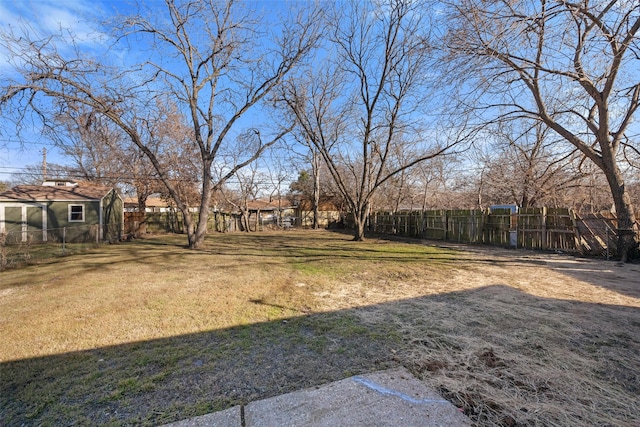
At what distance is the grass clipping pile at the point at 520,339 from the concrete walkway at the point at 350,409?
209 millimetres

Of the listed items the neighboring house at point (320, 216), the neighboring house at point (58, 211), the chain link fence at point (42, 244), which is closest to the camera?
the chain link fence at point (42, 244)

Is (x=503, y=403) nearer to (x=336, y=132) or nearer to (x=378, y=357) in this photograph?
(x=378, y=357)

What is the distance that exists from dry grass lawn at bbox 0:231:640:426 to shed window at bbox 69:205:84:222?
10.7m

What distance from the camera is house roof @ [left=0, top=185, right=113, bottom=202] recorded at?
14047mm

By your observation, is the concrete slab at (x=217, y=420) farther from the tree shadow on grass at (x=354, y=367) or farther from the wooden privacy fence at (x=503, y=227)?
the wooden privacy fence at (x=503, y=227)

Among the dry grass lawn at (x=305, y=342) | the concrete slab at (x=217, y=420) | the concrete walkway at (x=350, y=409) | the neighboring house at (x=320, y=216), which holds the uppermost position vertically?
the neighboring house at (x=320, y=216)

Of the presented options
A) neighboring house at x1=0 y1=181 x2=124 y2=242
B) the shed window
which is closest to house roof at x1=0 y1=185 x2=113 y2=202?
neighboring house at x1=0 y1=181 x2=124 y2=242

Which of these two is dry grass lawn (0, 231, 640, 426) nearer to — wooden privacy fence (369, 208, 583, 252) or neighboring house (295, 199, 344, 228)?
wooden privacy fence (369, 208, 583, 252)

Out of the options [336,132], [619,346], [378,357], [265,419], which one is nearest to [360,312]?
[378,357]

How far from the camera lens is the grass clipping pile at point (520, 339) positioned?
2010 mm

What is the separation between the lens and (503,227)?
1234 cm

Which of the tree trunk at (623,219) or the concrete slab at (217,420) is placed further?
the tree trunk at (623,219)

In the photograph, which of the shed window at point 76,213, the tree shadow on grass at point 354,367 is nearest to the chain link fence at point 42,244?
the shed window at point 76,213

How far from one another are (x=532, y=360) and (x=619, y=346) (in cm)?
115
